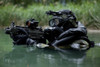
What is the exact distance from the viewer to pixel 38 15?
1038 centimetres

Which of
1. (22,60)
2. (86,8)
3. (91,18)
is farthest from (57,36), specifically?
(86,8)

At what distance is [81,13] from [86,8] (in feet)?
1.66

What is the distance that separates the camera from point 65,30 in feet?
13.1

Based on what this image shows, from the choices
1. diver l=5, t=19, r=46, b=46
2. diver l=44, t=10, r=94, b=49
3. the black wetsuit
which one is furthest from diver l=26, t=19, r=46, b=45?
the black wetsuit

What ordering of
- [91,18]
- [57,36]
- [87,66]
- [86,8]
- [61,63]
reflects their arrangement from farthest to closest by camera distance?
[86,8]
[91,18]
[57,36]
[61,63]
[87,66]

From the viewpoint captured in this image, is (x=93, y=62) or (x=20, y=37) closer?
(x=93, y=62)

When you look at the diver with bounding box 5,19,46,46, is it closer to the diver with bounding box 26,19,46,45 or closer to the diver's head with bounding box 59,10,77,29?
the diver with bounding box 26,19,46,45

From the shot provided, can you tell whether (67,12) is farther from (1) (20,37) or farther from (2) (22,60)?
(2) (22,60)

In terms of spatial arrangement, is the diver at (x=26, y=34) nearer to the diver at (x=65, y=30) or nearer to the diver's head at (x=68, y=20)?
the diver at (x=65, y=30)

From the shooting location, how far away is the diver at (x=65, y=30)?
3.71 m

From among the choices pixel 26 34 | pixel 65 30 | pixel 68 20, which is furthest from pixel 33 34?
pixel 68 20

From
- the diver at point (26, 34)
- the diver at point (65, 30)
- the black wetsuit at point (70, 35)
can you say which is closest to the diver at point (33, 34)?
the diver at point (26, 34)

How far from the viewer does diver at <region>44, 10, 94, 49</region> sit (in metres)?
3.71

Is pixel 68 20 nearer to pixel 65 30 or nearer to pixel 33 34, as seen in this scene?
pixel 65 30
